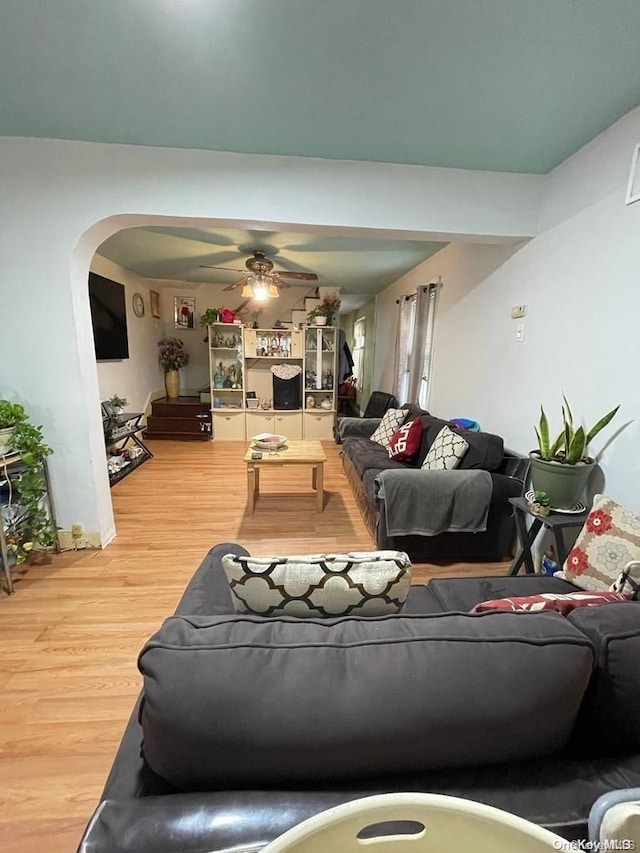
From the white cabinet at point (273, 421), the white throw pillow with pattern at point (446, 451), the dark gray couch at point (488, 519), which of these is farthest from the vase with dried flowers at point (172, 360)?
the white throw pillow with pattern at point (446, 451)

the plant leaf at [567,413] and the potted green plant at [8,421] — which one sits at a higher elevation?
the plant leaf at [567,413]

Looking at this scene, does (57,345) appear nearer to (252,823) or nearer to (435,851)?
(252,823)

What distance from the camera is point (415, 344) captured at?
14.1 ft

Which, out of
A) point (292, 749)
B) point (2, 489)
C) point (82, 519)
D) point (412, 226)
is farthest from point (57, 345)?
point (292, 749)

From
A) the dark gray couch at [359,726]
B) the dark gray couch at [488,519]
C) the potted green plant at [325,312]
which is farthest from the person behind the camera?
the potted green plant at [325,312]

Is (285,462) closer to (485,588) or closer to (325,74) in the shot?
(485,588)

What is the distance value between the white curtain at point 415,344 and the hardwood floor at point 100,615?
1553mm

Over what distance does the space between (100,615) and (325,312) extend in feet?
14.9

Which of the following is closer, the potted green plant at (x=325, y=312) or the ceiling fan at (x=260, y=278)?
the ceiling fan at (x=260, y=278)

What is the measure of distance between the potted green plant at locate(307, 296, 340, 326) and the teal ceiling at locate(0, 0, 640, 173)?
3253mm

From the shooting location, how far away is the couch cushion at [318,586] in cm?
89

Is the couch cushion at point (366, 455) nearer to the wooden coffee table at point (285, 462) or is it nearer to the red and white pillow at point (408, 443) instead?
the red and white pillow at point (408, 443)

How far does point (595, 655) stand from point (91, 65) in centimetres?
247

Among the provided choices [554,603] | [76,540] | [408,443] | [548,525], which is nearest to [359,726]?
[554,603]
